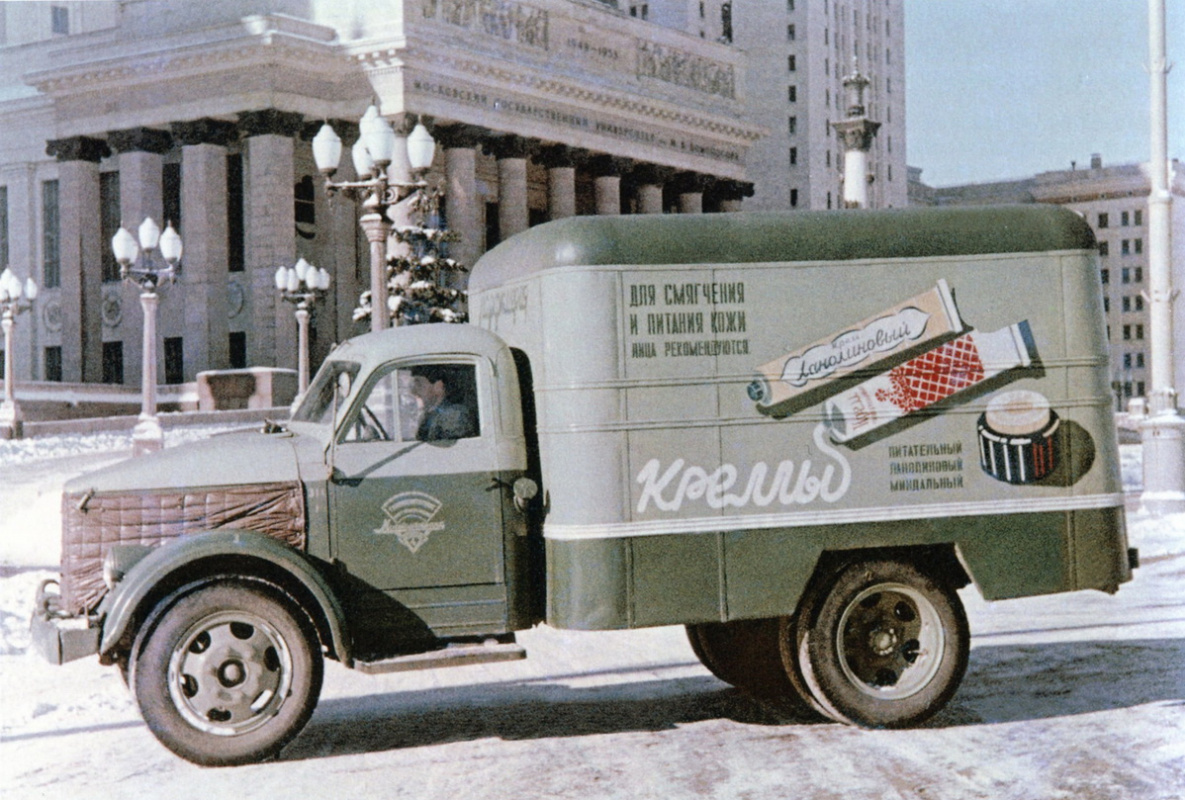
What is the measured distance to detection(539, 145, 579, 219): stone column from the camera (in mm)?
73875

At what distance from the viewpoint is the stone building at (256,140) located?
61.1m

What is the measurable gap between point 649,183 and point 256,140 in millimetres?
25872

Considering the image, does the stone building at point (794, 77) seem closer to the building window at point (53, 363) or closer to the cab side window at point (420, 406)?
the building window at point (53, 363)

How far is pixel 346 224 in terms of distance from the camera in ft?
211

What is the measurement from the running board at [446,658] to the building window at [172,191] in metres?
58.7

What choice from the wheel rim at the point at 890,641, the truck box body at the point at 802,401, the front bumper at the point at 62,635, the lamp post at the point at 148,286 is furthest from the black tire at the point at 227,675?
the lamp post at the point at 148,286

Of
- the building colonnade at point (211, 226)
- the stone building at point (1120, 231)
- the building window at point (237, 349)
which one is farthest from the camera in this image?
the stone building at point (1120, 231)

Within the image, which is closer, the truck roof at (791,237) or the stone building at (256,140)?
the truck roof at (791,237)

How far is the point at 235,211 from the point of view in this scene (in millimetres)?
63656

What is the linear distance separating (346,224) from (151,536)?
56.9 m

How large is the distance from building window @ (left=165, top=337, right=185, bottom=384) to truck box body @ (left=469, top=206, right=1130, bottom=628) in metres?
55.4

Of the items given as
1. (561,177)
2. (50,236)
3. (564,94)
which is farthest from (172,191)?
(561,177)

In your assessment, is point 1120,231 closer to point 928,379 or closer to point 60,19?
point 60,19

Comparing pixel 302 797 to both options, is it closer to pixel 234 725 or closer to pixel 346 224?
pixel 234 725
